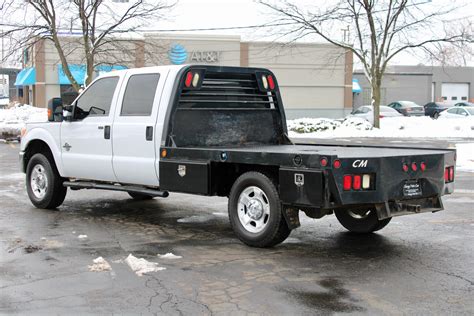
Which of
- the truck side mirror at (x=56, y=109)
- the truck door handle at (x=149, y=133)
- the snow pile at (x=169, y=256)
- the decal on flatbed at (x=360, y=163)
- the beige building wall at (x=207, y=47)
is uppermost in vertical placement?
the beige building wall at (x=207, y=47)

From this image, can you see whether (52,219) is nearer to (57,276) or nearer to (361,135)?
(57,276)

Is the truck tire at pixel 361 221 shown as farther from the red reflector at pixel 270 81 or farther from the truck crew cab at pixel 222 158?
the red reflector at pixel 270 81

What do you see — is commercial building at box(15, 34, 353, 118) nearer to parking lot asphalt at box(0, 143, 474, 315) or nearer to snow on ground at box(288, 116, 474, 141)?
snow on ground at box(288, 116, 474, 141)

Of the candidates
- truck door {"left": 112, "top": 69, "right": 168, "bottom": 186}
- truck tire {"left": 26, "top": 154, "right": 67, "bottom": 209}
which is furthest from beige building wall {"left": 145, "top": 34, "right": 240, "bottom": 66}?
truck door {"left": 112, "top": 69, "right": 168, "bottom": 186}

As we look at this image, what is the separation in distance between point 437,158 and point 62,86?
40.7 m

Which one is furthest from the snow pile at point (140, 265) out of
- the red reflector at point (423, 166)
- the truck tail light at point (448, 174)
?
the truck tail light at point (448, 174)

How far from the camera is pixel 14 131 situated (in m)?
28.8

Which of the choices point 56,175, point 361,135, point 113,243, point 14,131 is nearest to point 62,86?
point 14,131

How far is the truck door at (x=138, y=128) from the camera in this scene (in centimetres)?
802

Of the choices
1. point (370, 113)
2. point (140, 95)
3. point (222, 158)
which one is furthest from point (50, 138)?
point (370, 113)

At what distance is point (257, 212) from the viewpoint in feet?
22.7

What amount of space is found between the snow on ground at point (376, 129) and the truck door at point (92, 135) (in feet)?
74.3

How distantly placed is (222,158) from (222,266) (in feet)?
4.49

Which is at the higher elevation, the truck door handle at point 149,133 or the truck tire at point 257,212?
the truck door handle at point 149,133
